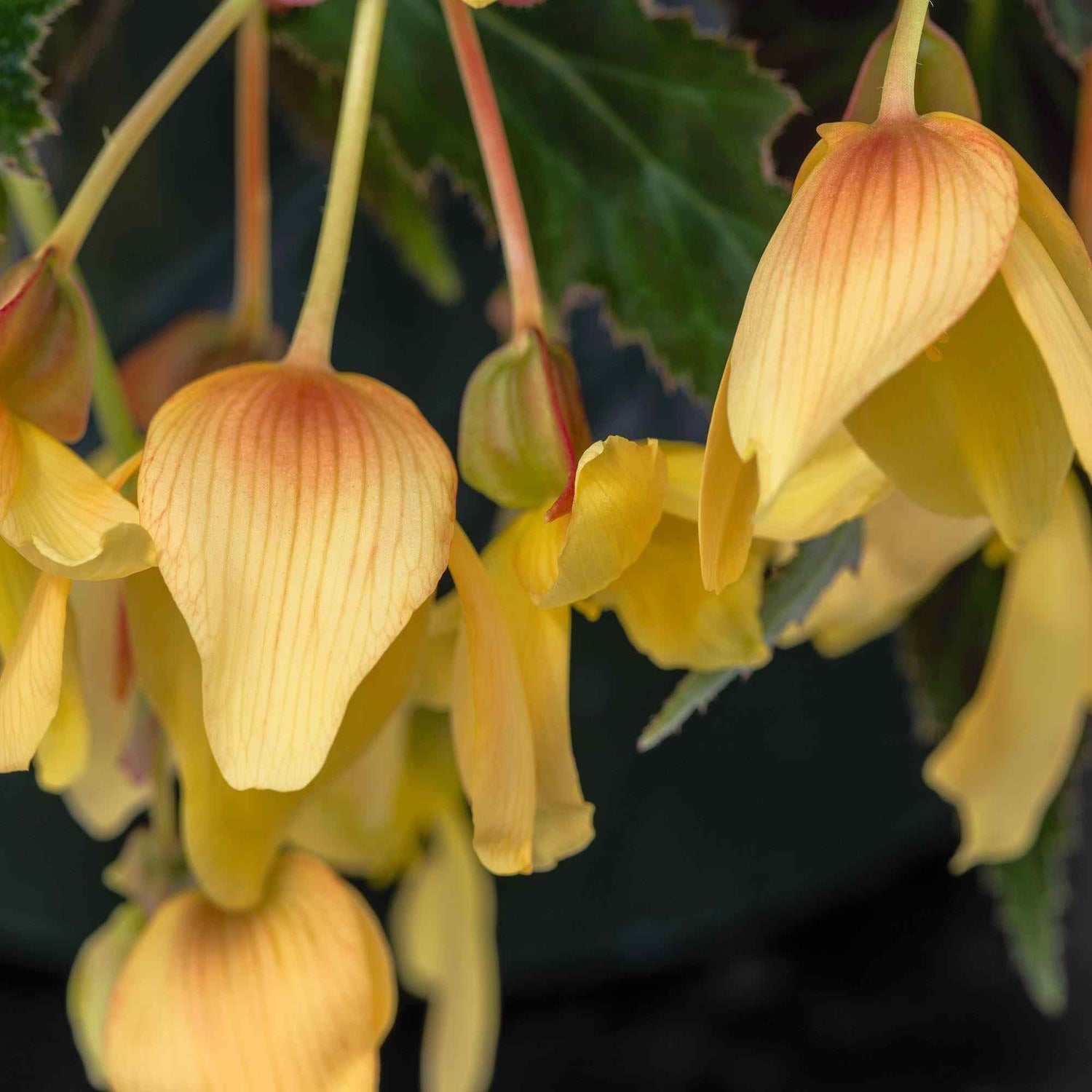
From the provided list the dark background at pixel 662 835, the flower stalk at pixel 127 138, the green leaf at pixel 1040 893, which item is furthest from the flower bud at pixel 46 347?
the green leaf at pixel 1040 893

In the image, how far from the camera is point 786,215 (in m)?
0.12

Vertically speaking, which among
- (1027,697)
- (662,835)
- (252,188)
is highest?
(252,188)

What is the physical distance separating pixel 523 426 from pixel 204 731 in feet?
0.19

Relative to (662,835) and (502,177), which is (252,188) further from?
(662,835)

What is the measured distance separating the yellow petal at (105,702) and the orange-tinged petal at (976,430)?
98mm

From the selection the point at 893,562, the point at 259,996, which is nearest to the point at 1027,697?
the point at 893,562

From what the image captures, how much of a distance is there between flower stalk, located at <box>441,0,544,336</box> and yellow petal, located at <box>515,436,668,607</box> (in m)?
0.03

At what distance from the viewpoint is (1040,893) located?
27cm

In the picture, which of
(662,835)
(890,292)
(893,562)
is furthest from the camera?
(662,835)

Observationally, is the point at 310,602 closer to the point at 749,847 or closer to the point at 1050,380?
the point at 1050,380

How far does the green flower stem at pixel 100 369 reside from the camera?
18 cm

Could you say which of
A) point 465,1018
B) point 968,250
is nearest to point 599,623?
point 465,1018

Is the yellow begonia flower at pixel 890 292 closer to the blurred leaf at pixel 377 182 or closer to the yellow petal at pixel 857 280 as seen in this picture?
the yellow petal at pixel 857 280

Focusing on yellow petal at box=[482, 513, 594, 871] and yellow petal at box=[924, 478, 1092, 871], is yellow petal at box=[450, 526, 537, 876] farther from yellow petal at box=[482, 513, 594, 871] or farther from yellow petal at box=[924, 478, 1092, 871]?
yellow petal at box=[924, 478, 1092, 871]
